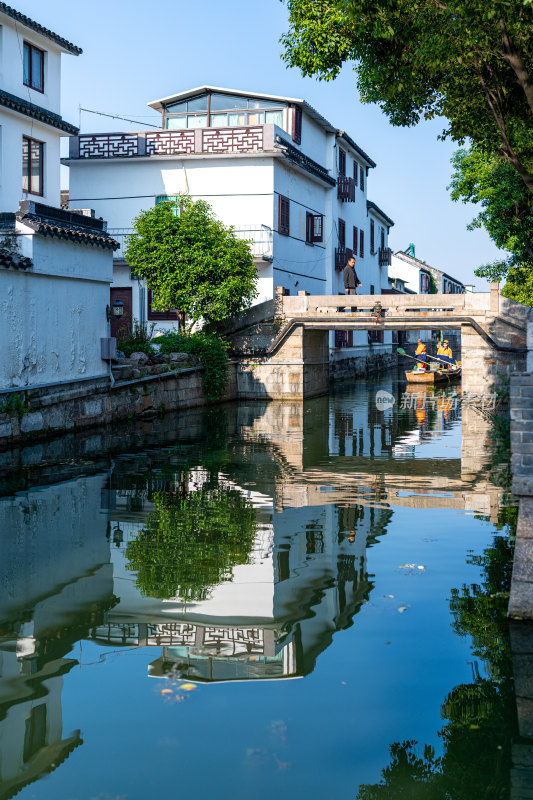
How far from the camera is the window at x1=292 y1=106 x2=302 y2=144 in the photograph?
3088 cm

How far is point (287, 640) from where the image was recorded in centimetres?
608

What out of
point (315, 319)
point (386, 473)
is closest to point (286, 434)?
point (386, 473)

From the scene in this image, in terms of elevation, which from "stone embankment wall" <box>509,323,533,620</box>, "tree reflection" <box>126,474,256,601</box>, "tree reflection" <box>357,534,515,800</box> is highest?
"stone embankment wall" <box>509,323,533,620</box>

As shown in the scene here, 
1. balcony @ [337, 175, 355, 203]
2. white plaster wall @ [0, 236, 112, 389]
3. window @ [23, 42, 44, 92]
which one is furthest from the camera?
balcony @ [337, 175, 355, 203]

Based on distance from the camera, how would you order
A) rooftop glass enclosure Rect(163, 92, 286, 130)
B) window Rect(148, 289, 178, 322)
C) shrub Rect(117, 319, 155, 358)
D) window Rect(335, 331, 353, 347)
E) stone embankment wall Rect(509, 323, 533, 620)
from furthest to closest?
window Rect(335, 331, 353, 347), rooftop glass enclosure Rect(163, 92, 286, 130), window Rect(148, 289, 178, 322), shrub Rect(117, 319, 155, 358), stone embankment wall Rect(509, 323, 533, 620)

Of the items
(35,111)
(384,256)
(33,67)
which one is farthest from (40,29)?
(384,256)

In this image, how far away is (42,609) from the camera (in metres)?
6.76

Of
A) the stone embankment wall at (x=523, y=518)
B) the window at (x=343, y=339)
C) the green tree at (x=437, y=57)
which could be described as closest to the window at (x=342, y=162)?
the window at (x=343, y=339)

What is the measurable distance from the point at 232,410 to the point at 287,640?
1873 centimetres

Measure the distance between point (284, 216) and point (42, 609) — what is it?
2513 cm

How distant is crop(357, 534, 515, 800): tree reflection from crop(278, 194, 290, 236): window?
24848 millimetres

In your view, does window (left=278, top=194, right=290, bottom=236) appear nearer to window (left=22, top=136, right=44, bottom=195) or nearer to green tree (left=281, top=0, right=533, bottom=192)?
window (left=22, top=136, right=44, bottom=195)

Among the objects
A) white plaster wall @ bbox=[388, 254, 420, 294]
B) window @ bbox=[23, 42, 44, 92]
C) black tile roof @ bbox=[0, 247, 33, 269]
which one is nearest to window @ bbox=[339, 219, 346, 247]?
window @ bbox=[23, 42, 44, 92]

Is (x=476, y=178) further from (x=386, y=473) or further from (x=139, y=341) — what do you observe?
(x=386, y=473)
